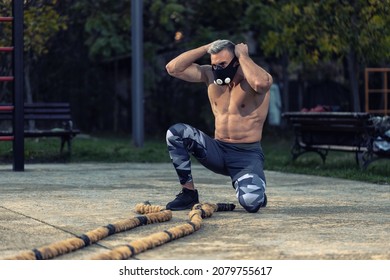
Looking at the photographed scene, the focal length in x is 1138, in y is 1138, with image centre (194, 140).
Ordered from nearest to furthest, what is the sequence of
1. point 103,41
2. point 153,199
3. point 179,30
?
point 153,199, point 103,41, point 179,30

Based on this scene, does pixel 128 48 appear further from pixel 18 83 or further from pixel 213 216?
pixel 213 216

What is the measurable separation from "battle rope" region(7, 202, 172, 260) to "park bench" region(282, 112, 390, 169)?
602 centimetres

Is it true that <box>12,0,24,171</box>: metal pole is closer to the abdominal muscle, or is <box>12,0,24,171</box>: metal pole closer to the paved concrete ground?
the paved concrete ground

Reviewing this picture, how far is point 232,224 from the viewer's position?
854cm

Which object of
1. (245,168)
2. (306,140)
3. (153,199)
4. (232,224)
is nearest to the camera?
(232,224)

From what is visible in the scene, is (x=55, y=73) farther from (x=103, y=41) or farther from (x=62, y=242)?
(x=62, y=242)

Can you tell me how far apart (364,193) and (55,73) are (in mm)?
18223

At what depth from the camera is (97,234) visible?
24.7 ft

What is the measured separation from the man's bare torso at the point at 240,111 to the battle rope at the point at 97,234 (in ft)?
3.07

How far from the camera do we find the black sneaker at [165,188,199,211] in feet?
30.9

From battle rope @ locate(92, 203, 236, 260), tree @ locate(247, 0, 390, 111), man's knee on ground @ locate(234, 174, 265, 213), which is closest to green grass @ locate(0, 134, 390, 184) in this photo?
tree @ locate(247, 0, 390, 111)

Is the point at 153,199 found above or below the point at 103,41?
below

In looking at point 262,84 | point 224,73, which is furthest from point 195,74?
point 262,84
